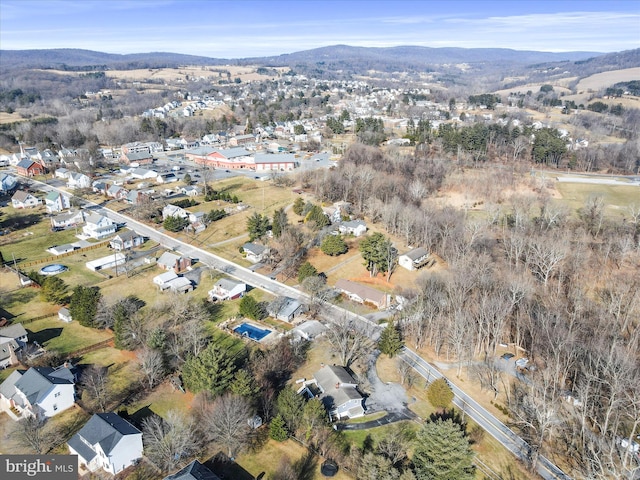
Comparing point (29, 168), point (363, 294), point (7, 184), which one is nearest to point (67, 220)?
point (7, 184)

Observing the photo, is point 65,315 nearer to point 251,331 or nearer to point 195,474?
point 251,331

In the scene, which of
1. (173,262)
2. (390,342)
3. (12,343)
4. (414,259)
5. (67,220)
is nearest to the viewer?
(12,343)

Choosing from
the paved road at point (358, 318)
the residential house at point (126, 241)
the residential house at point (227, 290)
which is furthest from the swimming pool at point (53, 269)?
the residential house at point (227, 290)

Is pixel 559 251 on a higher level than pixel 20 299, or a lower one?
higher

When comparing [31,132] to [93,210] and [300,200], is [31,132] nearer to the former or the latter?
[93,210]

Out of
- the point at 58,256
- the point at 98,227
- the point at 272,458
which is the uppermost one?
the point at 98,227

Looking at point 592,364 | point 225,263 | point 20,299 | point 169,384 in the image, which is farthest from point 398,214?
point 20,299
